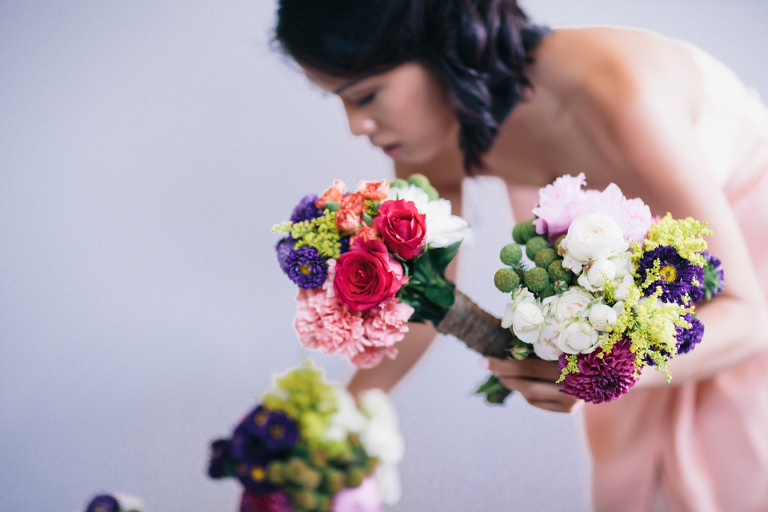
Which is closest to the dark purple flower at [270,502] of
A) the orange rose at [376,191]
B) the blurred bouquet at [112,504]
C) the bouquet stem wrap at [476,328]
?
the blurred bouquet at [112,504]

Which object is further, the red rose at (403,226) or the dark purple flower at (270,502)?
the dark purple flower at (270,502)

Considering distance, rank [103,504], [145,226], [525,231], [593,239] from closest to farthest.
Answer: [593,239] < [525,231] < [103,504] < [145,226]

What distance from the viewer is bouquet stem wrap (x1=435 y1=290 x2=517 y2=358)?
26.4 inches

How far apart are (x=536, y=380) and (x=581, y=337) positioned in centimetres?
20

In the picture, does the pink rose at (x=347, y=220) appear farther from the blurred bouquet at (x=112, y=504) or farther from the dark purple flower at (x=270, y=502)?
the blurred bouquet at (x=112, y=504)

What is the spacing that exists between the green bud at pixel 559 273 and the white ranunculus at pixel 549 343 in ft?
0.17

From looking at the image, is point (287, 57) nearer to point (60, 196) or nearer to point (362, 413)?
point (60, 196)

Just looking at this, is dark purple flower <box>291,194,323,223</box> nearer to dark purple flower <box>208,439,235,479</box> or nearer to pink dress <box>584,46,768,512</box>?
dark purple flower <box>208,439,235,479</box>

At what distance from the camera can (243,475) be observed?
28.1 inches

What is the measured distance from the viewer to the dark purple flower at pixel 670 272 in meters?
0.55

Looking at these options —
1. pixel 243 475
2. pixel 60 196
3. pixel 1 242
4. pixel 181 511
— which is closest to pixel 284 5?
pixel 60 196

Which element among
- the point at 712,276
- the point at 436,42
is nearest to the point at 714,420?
the point at 712,276

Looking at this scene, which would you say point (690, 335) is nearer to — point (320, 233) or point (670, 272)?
point (670, 272)

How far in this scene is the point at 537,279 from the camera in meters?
0.58
